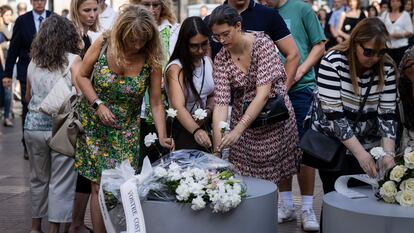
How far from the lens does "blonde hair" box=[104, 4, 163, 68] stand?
203 inches

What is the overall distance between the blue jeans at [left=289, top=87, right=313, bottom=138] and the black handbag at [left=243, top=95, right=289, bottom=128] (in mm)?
1158

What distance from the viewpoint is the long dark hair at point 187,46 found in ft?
18.5

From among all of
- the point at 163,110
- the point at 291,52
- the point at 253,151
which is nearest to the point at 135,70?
the point at 163,110

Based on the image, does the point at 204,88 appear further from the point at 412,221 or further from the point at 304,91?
the point at 412,221

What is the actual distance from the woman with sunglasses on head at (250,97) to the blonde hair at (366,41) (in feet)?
1.99

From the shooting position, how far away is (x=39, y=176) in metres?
6.47

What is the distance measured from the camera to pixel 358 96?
509cm

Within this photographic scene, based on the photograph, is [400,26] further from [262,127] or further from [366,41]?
[366,41]

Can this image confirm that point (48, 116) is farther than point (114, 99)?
Yes

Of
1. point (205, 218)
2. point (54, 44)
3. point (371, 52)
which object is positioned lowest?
point (205, 218)

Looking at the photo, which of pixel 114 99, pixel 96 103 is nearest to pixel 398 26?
pixel 114 99

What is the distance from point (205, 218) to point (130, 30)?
4.39ft

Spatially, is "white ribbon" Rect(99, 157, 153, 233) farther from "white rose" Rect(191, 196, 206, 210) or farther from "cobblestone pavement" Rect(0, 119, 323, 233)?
"cobblestone pavement" Rect(0, 119, 323, 233)

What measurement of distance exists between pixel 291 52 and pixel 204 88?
87cm
